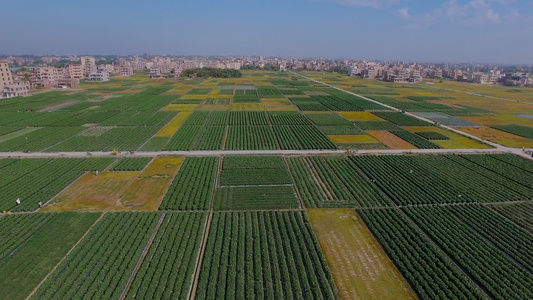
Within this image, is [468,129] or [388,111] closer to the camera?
[468,129]

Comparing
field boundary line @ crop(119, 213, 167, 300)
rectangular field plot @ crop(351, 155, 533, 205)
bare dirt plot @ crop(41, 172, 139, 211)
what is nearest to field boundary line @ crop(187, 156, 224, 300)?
field boundary line @ crop(119, 213, 167, 300)

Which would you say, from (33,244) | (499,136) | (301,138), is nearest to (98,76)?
(301,138)

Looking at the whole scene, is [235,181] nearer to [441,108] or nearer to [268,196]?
[268,196]

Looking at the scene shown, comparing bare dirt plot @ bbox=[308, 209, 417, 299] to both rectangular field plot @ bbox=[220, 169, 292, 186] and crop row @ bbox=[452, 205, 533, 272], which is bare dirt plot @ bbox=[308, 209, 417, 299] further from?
crop row @ bbox=[452, 205, 533, 272]

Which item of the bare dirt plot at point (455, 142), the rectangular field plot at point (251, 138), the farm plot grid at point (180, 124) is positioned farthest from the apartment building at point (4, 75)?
the bare dirt plot at point (455, 142)

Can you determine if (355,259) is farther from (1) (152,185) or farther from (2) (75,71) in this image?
(2) (75,71)

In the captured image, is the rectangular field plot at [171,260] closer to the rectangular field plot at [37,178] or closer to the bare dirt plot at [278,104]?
the rectangular field plot at [37,178]

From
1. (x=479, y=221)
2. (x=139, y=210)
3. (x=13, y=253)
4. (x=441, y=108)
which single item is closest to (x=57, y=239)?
(x=13, y=253)
